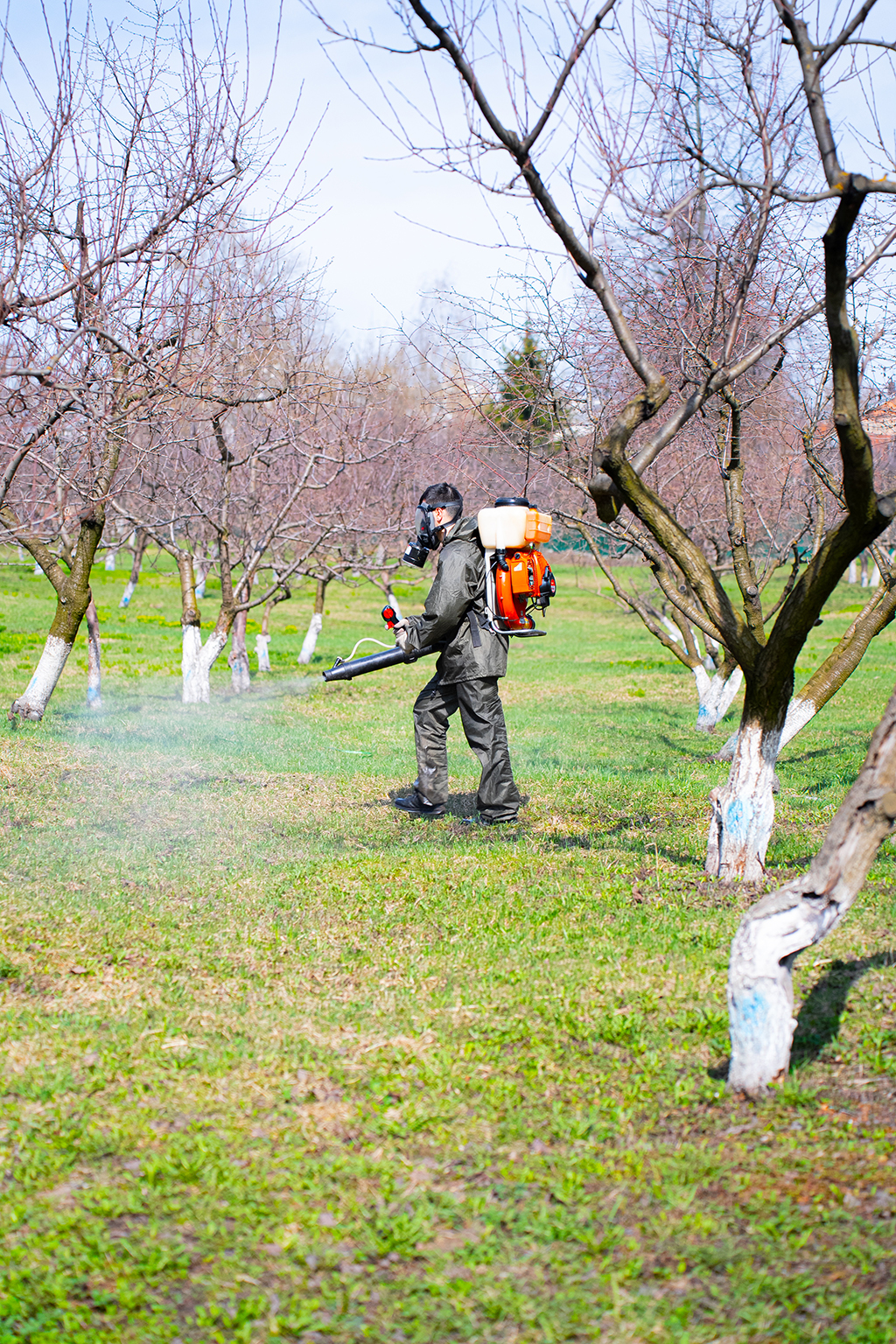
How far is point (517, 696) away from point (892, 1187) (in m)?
13.1

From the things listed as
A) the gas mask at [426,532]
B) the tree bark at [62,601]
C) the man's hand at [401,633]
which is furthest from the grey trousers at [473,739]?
the tree bark at [62,601]

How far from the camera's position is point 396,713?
45.3ft

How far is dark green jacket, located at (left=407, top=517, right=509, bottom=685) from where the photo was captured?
22.6 feet

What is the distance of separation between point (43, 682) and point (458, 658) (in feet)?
20.0

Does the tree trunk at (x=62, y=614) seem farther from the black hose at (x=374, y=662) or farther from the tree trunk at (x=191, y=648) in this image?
the black hose at (x=374, y=662)

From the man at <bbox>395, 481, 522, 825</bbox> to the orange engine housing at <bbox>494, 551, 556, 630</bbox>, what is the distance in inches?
7.2

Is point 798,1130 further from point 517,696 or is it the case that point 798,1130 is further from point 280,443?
point 517,696

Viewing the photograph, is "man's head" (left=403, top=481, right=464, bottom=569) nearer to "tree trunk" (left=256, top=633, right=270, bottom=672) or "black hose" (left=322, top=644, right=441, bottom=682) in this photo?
"black hose" (left=322, top=644, right=441, bottom=682)

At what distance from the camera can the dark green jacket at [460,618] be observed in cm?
689

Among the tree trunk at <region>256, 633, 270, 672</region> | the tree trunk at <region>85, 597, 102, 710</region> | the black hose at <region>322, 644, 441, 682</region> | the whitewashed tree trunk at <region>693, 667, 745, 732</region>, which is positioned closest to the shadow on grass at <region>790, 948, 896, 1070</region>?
the black hose at <region>322, 644, 441, 682</region>

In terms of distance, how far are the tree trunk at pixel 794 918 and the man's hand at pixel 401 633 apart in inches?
149

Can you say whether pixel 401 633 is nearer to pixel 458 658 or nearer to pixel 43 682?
pixel 458 658

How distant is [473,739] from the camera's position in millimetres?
7141

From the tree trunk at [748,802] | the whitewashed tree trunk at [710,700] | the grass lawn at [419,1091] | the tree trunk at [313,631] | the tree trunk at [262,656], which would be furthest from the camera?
the tree trunk at [313,631]
